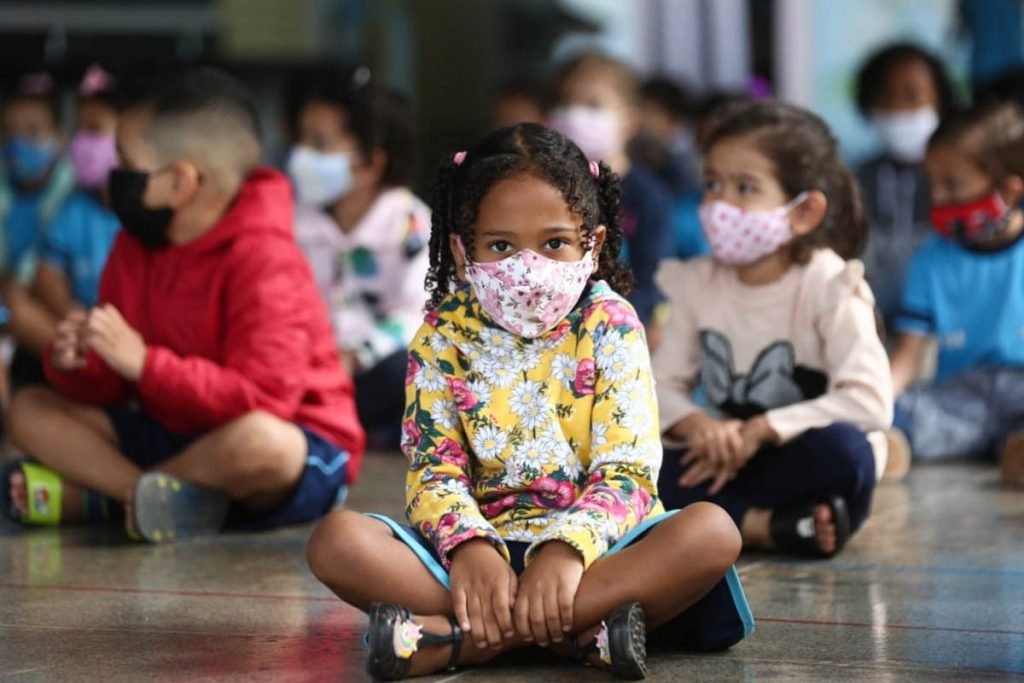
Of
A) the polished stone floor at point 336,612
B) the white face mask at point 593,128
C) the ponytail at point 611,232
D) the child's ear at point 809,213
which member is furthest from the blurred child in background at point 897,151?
the ponytail at point 611,232

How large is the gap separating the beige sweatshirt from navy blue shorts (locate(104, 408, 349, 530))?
84 cm

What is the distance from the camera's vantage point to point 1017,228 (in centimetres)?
509

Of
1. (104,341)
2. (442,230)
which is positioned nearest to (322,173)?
(104,341)

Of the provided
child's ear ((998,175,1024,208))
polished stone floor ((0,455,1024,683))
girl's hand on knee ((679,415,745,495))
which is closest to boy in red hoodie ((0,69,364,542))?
polished stone floor ((0,455,1024,683))

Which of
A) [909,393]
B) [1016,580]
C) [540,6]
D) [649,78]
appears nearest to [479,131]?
[540,6]

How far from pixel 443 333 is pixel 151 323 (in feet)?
4.78

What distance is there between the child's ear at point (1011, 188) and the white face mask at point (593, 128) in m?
1.77

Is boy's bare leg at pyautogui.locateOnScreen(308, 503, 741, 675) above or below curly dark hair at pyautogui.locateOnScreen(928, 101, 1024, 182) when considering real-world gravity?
below

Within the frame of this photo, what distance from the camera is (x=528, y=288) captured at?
8.92 feet

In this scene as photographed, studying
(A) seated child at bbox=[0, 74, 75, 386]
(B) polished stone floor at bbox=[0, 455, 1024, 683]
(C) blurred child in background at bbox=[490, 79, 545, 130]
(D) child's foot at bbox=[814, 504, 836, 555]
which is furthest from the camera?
(C) blurred child in background at bbox=[490, 79, 545, 130]

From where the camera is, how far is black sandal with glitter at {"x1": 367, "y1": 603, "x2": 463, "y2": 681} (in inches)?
96.8

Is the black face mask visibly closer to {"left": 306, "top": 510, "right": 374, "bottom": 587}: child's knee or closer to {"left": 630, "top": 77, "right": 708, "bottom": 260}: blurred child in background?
{"left": 306, "top": 510, "right": 374, "bottom": 587}: child's knee

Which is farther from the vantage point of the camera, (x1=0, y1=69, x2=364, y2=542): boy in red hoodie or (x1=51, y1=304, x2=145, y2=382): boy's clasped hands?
(x1=0, y1=69, x2=364, y2=542): boy in red hoodie

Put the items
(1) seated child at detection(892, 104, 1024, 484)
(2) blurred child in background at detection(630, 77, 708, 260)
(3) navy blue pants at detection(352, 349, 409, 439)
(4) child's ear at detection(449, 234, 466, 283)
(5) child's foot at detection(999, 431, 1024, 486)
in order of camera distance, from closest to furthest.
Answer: (4) child's ear at detection(449, 234, 466, 283) < (5) child's foot at detection(999, 431, 1024, 486) < (1) seated child at detection(892, 104, 1024, 484) < (3) navy blue pants at detection(352, 349, 409, 439) < (2) blurred child in background at detection(630, 77, 708, 260)
